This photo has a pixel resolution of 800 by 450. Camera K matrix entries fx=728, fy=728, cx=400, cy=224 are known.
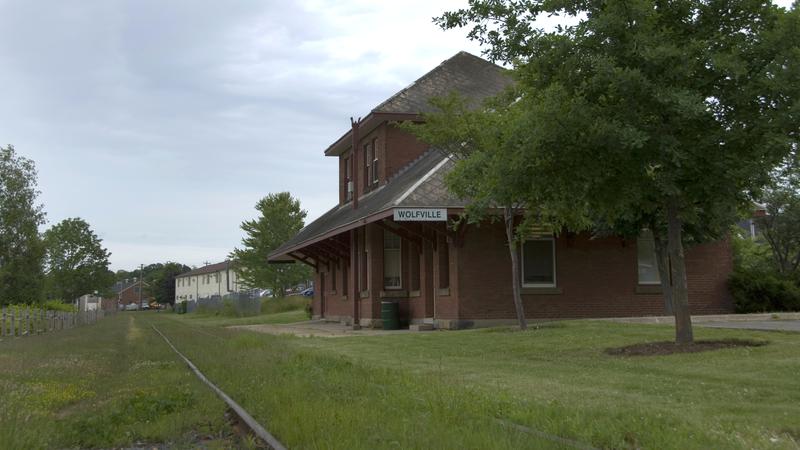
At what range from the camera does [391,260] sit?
24156mm

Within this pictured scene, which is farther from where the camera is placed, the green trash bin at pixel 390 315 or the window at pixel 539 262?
the green trash bin at pixel 390 315

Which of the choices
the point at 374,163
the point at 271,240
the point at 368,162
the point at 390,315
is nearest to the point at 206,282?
the point at 271,240

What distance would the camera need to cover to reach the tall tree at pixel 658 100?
9.87 m

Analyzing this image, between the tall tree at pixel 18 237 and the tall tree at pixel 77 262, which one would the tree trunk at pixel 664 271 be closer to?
the tall tree at pixel 18 237

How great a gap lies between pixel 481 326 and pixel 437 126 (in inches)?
242

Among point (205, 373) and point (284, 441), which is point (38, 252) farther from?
point (284, 441)

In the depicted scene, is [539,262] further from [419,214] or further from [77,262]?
[77,262]

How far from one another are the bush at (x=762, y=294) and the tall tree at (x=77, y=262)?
271ft

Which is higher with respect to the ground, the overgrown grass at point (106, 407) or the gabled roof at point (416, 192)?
the gabled roof at point (416, 192)

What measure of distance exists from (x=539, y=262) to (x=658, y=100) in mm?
11392

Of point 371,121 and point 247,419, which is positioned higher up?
point 371,121

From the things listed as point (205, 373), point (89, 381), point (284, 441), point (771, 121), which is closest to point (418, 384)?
point (284, 441)

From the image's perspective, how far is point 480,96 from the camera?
26.0 m

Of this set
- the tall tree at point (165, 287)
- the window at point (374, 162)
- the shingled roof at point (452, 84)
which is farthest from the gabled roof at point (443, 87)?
the tall tree at point (165, 287)
